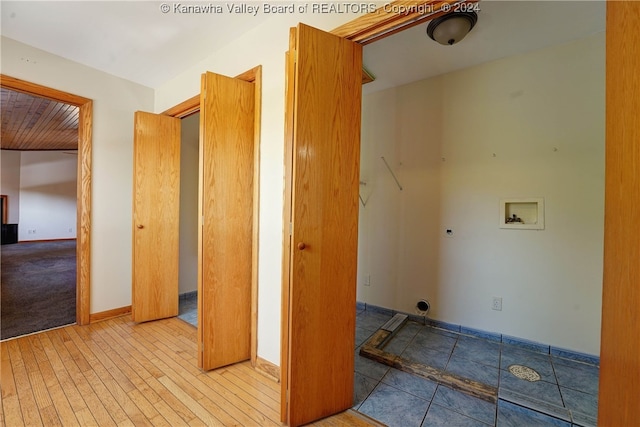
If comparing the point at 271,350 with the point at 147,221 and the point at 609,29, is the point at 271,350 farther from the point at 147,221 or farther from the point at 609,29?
the point at 609,29

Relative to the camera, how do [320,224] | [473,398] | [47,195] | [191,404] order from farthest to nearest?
[47,195], [473,398], [191,404], [320,224]

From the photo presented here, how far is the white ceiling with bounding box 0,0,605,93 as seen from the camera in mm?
1794

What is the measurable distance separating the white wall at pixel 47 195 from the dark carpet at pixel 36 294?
12.8 ft

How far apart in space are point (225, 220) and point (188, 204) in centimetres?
189

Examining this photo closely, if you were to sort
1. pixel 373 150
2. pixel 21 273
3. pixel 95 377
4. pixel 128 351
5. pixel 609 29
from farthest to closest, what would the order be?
pixel 21 273 → pixel 373 150 → pixel 128 351 → pixel 95 377 → pixel 609 29

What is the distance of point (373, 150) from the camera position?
3113 mm

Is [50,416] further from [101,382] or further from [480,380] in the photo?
[480,380]

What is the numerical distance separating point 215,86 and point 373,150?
1.87m

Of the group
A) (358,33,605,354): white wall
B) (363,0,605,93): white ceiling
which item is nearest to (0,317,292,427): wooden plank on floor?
(358,33,605,354): white wall

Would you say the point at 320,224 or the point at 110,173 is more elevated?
the point at 110,173

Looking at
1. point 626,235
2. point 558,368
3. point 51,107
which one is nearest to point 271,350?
point 626,235

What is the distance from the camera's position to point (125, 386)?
1.67m

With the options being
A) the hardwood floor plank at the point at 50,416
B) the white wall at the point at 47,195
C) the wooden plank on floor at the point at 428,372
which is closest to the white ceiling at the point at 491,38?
the wooden plank on floor at the point at 428,372

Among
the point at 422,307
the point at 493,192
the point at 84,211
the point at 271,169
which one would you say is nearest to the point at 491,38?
the point at 493,192
